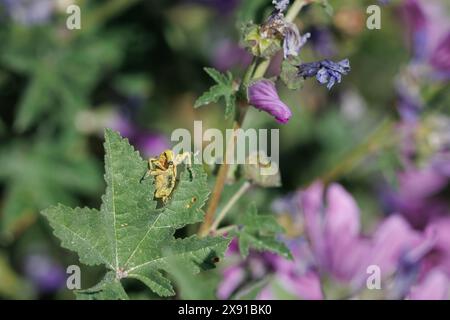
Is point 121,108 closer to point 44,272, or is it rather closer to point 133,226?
point 44,272

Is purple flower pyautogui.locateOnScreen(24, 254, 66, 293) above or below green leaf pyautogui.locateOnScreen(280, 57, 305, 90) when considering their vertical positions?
below

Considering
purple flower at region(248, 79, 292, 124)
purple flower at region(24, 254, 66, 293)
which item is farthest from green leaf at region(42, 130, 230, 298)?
purple flower at region(24, 254, 66, 293)

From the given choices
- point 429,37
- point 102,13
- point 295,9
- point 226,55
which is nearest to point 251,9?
point 295,9

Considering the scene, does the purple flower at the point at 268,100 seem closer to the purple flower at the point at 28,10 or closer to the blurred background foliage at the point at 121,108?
the blurred background foliage at the point at 121,108

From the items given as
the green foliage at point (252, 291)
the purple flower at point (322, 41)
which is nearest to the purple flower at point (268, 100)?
the green foliage at point (252, 291)

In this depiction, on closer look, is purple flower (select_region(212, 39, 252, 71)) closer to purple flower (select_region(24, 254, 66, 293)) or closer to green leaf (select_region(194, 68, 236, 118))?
purple flower (select_region(24, 254, 66, 293))
